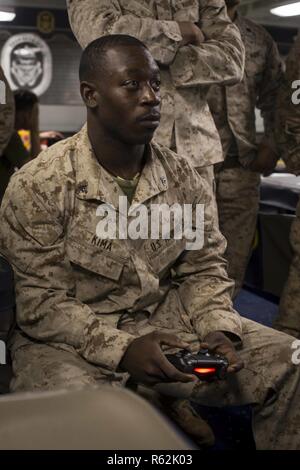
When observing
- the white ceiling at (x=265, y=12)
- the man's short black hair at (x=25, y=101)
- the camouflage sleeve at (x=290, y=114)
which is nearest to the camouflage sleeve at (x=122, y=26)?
the camouflage sleeve at (x=290, y=114)

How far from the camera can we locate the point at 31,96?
164 inches

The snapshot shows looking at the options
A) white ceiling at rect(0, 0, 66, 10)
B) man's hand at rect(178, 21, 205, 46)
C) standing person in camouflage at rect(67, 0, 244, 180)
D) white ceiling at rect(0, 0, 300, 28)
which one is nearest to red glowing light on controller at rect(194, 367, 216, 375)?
standing person in camouflage at rect(67, 0, 244, 180)

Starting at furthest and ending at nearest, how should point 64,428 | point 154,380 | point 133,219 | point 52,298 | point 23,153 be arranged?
point 23,153 < point 133,219 < point 52,298 < point 154,380 < point 64,428

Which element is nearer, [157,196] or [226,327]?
[226,327]

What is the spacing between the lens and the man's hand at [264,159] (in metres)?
2.90

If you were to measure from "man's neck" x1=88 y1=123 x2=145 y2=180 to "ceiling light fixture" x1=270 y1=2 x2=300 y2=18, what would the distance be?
→ 5573 millimetres

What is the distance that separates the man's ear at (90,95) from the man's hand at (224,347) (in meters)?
0.59

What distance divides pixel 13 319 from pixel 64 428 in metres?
1.13

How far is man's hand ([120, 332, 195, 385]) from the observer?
1354 millimetres

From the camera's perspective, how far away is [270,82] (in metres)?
2.99

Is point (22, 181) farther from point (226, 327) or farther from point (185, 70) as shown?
point (185, 70)

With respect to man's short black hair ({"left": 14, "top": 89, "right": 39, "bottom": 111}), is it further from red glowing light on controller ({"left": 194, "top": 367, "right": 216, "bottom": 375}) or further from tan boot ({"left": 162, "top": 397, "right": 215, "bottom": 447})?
red glowing light on controller ({"left": 194, "top": 367, "right": 216, "bottom": 375})

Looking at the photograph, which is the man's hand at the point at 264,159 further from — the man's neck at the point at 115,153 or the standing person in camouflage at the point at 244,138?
the man's neck at the point at 115,153

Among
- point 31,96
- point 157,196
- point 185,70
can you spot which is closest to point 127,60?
point 157,196
